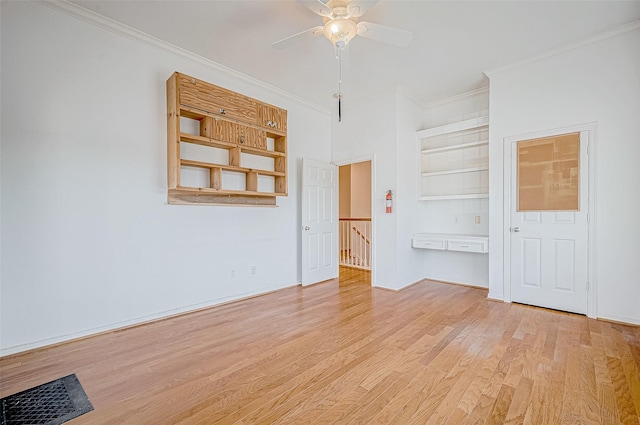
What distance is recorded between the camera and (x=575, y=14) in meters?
2.82

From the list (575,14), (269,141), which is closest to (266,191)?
(269,141)

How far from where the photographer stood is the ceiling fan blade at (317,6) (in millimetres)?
2188

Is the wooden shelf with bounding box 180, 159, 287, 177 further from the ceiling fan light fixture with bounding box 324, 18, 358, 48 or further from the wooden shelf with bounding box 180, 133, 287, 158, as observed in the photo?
the ceiling fan light fixture with bounding box 324, 18, 358, 48

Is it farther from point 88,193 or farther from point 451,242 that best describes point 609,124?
point 88,193

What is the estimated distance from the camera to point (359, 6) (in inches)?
88.4

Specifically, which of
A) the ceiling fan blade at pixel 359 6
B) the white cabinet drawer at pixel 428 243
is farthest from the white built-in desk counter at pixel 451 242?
the ceiling fan blade at pixel 359 6

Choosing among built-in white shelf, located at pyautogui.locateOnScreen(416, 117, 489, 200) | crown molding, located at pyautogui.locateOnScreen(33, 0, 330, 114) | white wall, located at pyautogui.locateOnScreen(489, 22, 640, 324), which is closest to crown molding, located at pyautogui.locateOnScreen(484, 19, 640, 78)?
white wall, located at pyautogui.locateOnScreen(489, 22, 640, 324)

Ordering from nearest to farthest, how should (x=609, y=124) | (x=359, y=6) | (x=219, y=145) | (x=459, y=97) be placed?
(x=359, y=6) → (x=609, y=124) → (x=219, y=145) → (x=459, y=97)

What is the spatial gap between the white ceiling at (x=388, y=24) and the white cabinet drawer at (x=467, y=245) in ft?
7.45

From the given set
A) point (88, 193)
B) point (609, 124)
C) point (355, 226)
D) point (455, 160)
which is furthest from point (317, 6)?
point (355, 226)

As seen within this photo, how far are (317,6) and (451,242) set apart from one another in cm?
351

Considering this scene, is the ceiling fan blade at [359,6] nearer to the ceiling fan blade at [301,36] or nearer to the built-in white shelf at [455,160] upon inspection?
the ceiling fan blade at [301,36]

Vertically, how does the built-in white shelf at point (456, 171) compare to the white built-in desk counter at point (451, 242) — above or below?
above

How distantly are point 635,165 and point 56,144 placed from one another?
5578 mm
